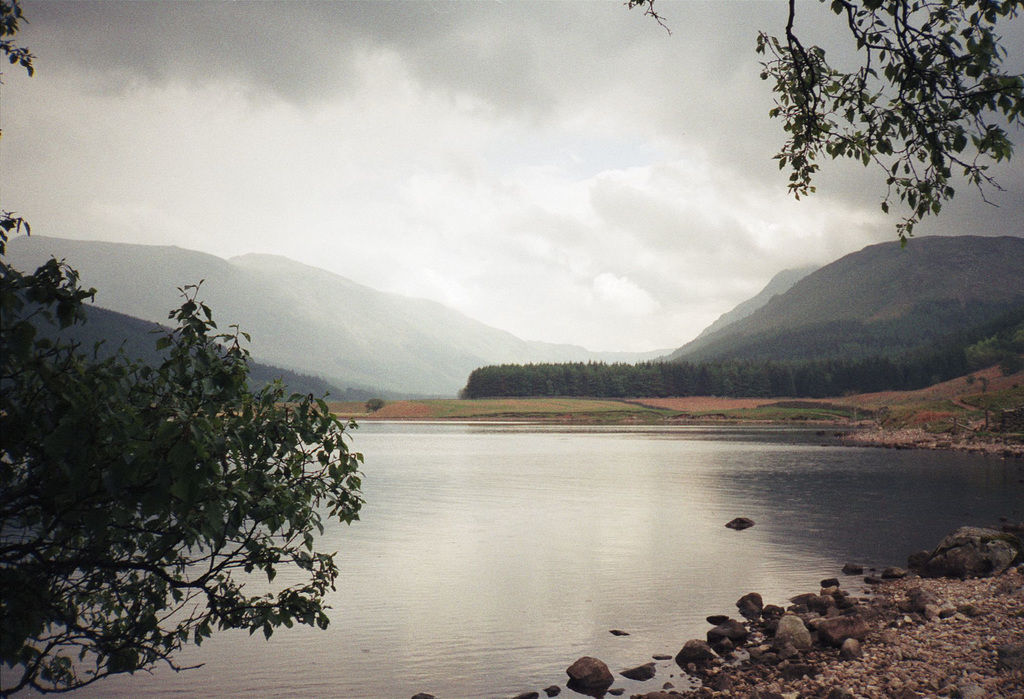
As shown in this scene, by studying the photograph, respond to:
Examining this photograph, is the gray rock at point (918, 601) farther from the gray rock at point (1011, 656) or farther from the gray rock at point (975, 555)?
the gray rock at point (1011, 656)

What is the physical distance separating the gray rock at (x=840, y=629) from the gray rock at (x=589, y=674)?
563cm

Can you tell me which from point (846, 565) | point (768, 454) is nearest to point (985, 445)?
point (768, 454)

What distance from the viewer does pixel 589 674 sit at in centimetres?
1573

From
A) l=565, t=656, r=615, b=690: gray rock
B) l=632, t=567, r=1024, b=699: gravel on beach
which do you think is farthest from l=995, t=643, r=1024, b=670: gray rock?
l=565, t=656, r=615, b=690: gray rock

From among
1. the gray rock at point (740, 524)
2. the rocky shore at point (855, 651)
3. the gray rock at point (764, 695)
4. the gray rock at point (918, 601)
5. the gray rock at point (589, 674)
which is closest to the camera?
the rocky shore at point (855, 651)

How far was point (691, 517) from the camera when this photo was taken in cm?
4200

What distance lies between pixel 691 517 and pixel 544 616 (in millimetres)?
22605

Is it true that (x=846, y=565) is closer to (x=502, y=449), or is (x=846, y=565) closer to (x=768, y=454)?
(x=768, y=454)

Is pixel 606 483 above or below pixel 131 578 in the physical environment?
below

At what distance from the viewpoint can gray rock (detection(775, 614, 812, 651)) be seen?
674 inches

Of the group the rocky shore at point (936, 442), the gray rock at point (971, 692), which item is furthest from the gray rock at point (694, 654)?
the rocky shore at point (936, 442)

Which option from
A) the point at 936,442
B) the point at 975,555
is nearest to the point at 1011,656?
the point at 975,555

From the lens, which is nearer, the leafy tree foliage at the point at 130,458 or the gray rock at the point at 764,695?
the leafy tree foliage at the point at 130,458

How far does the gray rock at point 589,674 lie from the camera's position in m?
15.6
